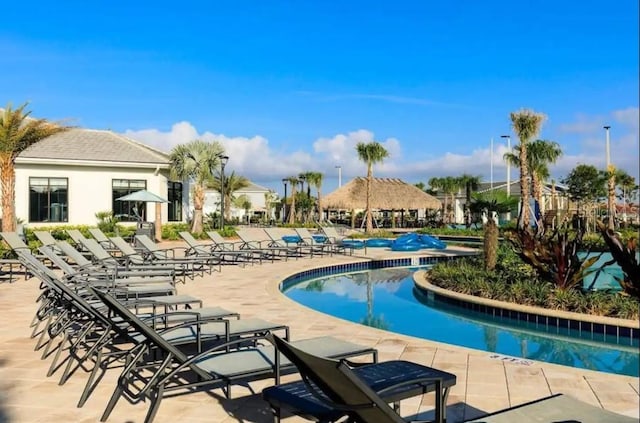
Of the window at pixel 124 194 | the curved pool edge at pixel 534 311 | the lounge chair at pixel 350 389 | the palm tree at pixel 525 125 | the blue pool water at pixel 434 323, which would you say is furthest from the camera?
the palm tree at pixel 525 125

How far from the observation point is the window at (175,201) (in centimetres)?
2742

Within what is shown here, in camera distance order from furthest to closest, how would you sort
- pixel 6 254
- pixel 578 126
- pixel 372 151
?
pixel 372 151, pixel 6 254, pixel 578 126

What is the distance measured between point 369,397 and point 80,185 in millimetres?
24696

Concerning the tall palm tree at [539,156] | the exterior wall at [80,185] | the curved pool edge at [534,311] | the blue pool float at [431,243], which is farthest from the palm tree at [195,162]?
the curved pool edge at [534,311]

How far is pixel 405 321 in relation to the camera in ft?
28.9

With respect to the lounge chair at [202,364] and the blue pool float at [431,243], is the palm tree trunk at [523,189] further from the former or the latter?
the lounge chair at [202,364]

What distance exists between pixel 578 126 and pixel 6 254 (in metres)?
13.6

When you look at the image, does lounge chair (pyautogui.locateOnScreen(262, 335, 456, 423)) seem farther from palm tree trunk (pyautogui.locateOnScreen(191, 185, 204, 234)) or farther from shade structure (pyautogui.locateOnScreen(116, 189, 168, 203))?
palm tree trunk (pyautogui.locateOnScreen(191, 185, 204, 234))

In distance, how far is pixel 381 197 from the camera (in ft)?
126

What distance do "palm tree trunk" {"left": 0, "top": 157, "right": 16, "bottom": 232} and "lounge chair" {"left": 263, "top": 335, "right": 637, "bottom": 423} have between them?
1540 centimetres

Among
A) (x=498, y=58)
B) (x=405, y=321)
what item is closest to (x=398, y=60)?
(x=405, y=321)

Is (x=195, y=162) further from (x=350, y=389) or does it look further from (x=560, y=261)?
(x=350, y=389)

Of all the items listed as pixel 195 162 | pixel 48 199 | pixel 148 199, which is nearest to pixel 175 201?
pixel 195 162

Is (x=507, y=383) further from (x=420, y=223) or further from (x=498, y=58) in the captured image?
(x=420, y=223)
